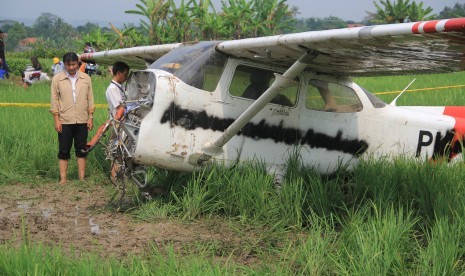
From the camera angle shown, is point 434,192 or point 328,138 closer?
point 434,192

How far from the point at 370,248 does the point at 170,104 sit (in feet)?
9.79

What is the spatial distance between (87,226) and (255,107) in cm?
215

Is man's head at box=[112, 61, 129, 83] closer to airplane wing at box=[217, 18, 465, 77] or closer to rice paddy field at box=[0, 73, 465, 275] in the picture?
rice paddy field at box=[0, 73, 465, 275]

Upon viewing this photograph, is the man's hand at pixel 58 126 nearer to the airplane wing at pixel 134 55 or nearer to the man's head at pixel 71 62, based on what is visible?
the man's head at pixel 71 62

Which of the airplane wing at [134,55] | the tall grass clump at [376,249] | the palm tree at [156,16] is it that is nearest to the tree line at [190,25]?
the palm tree at [156,16]

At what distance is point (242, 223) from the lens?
22.4 ft

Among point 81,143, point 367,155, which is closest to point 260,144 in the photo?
point 367,155

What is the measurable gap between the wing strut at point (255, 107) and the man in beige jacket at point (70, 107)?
246 cm

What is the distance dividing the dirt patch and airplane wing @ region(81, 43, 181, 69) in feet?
7.22

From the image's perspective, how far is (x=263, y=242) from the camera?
6191mm

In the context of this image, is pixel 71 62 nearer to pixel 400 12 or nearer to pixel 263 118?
pixel 263 118

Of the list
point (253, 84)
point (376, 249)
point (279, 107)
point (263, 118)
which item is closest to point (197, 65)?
point (253, 84)

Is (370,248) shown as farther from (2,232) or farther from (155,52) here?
(155,52)

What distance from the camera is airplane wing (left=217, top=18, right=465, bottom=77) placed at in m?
5.72
